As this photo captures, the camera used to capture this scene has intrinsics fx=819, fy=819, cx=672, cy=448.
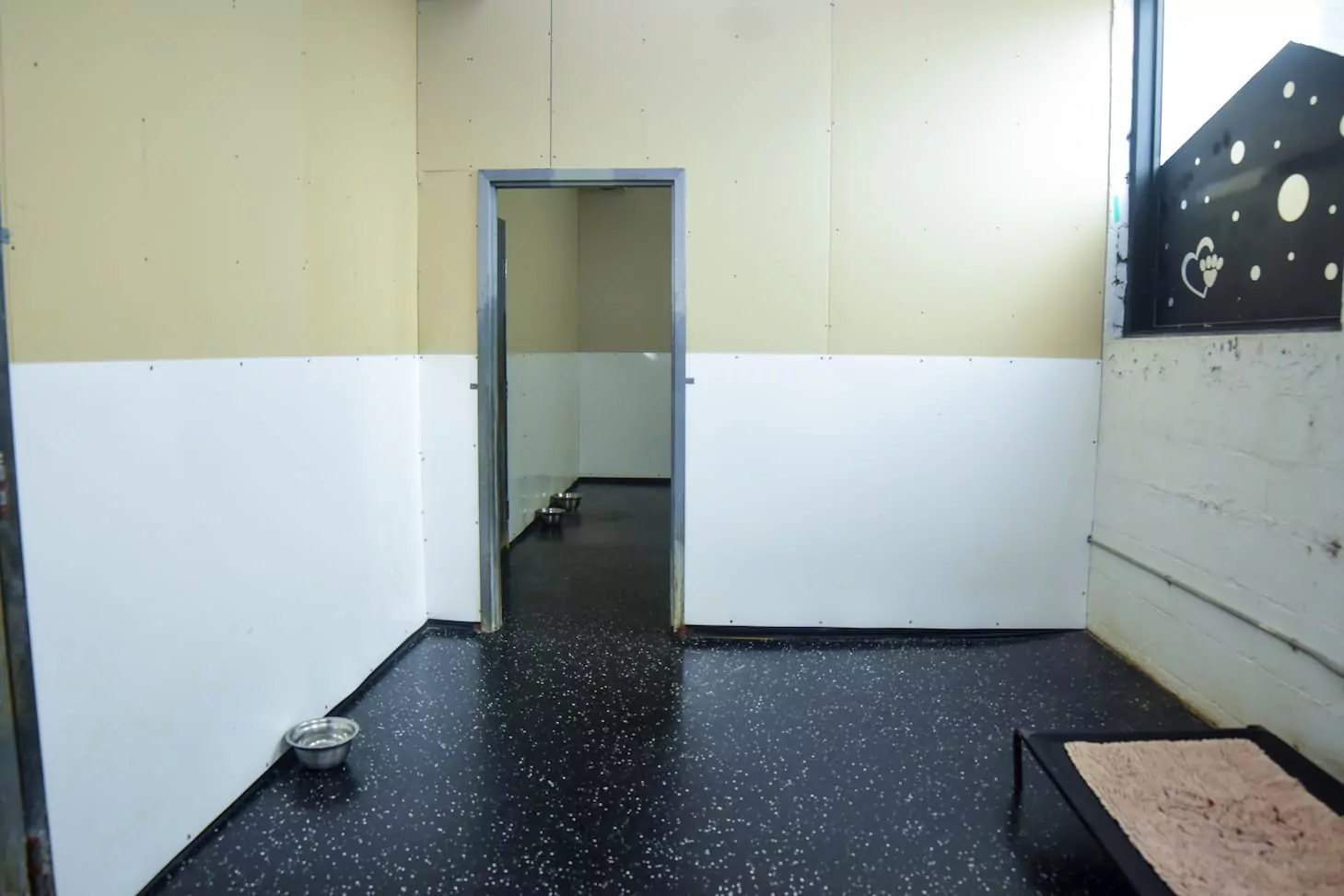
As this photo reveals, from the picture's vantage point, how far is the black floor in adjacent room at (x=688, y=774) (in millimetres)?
1783

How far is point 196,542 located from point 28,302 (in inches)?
25.0

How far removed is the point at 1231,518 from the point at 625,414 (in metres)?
4.83

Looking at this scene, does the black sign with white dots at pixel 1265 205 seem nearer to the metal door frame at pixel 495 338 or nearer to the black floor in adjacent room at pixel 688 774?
the black floor in adjacent room at pixel 688 774

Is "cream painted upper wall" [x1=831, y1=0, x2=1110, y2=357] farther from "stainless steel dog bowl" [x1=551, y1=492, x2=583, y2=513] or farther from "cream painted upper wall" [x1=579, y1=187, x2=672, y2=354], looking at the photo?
"cream painted upper wall" [x1=579, y1=187, x2=672, y2=354]

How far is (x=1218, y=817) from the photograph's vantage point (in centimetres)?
175

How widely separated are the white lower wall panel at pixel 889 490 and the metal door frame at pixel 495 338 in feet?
0.18

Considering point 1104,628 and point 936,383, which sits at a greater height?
point 936,383

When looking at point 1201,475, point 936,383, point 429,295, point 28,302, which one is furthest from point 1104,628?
point 28,302

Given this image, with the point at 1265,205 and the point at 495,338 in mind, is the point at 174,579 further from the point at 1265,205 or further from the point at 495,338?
the point at 1265,205

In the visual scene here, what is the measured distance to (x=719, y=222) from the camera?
3.12 m

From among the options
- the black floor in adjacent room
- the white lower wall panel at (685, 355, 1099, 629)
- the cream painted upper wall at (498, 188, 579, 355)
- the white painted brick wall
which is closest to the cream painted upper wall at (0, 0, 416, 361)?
the black floor in adjacent room

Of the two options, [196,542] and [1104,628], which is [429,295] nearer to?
[196,542]

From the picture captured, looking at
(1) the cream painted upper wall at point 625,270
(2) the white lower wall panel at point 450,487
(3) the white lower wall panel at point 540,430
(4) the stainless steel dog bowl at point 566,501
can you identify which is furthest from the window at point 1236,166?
(1) the cream painted upper wall at point 625,270

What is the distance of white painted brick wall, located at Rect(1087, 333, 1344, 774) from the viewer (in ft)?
6.70
